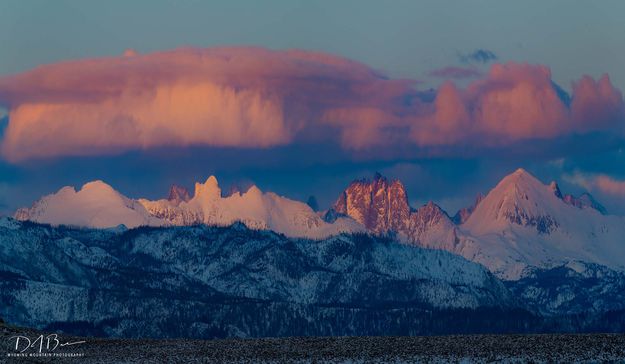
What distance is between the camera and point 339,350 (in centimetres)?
16250

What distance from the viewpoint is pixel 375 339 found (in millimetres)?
169625

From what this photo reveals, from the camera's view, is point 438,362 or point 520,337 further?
point 520,337

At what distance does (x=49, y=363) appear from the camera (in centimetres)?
15388

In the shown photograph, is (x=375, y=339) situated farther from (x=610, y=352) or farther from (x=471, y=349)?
(x=610, y=352)

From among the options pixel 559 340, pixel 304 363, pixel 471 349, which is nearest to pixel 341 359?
pixel 304 363

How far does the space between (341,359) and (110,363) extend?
22982 millimetres
